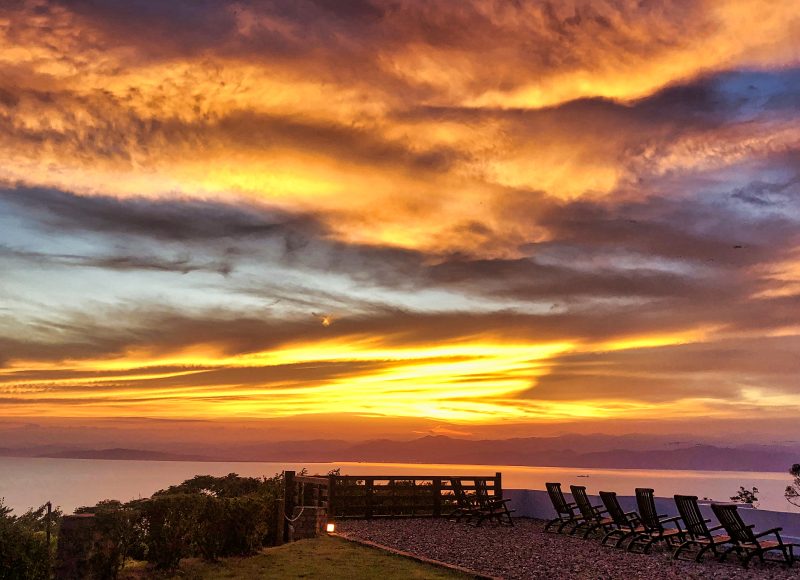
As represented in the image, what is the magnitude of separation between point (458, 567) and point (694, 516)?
16.5ft

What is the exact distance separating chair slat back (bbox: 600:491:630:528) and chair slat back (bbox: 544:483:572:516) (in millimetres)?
1813

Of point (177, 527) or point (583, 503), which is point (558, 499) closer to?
point (583, 503)

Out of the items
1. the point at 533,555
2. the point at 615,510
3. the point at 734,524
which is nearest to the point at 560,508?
the point at 615,510

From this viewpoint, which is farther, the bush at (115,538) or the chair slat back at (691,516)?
the chair slat back at (691,516)

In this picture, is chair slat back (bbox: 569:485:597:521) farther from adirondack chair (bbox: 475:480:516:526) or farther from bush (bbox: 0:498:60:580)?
bush (bbox: 0:498:60:580)

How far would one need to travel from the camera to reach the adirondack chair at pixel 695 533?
12.4 metres

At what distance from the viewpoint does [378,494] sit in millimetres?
19312

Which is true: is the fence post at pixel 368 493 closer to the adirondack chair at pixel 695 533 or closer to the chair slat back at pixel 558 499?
the chair slat back at pixel 558 499

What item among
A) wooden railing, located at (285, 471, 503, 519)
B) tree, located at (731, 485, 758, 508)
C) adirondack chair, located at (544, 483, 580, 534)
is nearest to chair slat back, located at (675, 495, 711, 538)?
adirondack chair, located at (544, 483, 580, 534)

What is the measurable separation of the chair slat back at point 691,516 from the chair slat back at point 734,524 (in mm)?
627

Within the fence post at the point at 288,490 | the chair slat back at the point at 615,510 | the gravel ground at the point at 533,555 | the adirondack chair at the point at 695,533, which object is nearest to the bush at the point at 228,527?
the gravel ground at the point at 533,555

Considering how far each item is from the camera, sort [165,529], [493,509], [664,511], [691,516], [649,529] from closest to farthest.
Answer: [165,529] → [691,516] → [649,529] → [664,511] → [493,509]

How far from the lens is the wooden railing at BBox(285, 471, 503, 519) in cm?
1853

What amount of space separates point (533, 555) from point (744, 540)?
3577mm
